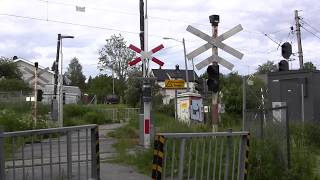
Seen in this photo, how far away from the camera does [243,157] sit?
10008 millimetres

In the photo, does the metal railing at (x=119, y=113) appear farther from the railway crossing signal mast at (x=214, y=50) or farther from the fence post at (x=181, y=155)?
the fence post at (x=181, y=155)

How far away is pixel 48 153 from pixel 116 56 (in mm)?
86317

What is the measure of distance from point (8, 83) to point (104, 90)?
33.5 metres

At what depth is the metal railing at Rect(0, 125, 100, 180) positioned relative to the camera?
8.36 m

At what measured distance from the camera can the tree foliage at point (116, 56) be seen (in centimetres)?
9375

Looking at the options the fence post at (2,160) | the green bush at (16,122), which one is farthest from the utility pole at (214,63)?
the green bush at (16,122)

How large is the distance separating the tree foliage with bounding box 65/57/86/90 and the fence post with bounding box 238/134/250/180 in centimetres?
12584

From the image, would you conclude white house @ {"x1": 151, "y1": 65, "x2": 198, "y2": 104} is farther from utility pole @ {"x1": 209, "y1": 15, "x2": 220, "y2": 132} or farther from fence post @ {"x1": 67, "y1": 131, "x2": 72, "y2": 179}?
fence post @ {"x1": 67, "y1": 131, "x2": 72, "y2": 179}

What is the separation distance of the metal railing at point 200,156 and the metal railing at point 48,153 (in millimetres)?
1821

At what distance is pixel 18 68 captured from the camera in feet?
291

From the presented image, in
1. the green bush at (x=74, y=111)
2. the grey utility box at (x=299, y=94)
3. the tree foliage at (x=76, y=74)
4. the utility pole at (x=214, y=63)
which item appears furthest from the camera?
the tree foliage at (x=76, y=74)

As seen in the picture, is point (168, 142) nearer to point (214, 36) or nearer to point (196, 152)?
point (196, 152)

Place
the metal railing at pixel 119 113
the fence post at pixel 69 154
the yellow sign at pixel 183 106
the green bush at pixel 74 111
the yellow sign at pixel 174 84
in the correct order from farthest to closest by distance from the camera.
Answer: the metal railing at pixel 119 113 < the green bush at pixel 74 111 < the yellow sign at pixel 183 106 < the yellow sign at pixel 174 84 < the fence post at pixel 69 154

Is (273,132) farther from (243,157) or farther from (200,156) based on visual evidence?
(200,156)
